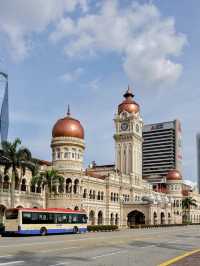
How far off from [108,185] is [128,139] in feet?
58.8

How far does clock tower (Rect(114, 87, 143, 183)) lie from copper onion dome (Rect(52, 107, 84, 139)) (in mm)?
29222

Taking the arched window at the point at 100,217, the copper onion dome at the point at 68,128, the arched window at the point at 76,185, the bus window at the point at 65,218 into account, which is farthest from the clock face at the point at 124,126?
the bus window at the point at 65,218

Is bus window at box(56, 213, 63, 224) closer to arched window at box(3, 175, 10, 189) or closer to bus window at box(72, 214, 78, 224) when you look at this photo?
bus window at box(72, 214, 78, 224)

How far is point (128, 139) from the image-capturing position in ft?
335

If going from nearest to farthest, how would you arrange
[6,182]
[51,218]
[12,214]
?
[12,214]
[51,218]
[6,182]

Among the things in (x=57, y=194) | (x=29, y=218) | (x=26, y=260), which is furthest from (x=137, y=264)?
(x=57, y=194)

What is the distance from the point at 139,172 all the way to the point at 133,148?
21.5 ft

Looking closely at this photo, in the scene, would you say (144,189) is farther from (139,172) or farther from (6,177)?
(6,177)

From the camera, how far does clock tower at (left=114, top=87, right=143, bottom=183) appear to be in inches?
3996

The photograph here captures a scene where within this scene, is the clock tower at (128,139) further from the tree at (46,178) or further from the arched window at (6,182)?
the arched window at (6,182)

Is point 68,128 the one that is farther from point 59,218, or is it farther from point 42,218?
point 42,218

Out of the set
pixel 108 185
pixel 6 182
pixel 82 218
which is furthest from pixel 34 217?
pixel 108 185

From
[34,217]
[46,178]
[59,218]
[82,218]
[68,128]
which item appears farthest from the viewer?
[68,128]

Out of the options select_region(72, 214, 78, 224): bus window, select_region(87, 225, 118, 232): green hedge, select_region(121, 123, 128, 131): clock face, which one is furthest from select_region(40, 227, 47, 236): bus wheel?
select_region(121, 123, 128, 131): clock face
